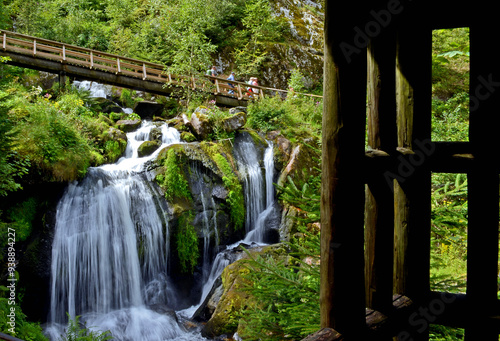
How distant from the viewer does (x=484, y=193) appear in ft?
7.70

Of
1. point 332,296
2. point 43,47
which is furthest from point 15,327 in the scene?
point 43,47

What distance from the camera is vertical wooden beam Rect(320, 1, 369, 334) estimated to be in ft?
6.41

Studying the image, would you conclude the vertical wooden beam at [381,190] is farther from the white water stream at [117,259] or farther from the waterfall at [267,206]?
the waterfall at [267,206]

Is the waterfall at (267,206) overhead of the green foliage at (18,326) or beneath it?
overhead

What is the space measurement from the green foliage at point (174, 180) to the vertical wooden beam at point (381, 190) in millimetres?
7624

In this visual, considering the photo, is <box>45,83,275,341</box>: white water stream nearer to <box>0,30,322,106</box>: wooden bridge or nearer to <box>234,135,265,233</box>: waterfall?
<box>234,135,265,233</box>: waterfall

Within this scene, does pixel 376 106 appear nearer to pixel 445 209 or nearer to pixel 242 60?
pixel 445 209

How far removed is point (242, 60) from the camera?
21344 mm

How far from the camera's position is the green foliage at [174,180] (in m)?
9.50

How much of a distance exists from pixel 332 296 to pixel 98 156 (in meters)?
8.72

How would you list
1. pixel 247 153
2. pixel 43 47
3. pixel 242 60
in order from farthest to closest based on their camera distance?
1. pixel 242 60
2. pixel 43 47
3. pixel 247 153

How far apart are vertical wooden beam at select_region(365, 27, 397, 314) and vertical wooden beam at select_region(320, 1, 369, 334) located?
12.3 inches

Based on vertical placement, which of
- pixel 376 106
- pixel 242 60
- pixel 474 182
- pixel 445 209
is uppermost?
pixel 242 60

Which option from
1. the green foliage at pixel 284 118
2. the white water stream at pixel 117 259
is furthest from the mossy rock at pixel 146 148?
the green foliage at pixel 284 118
